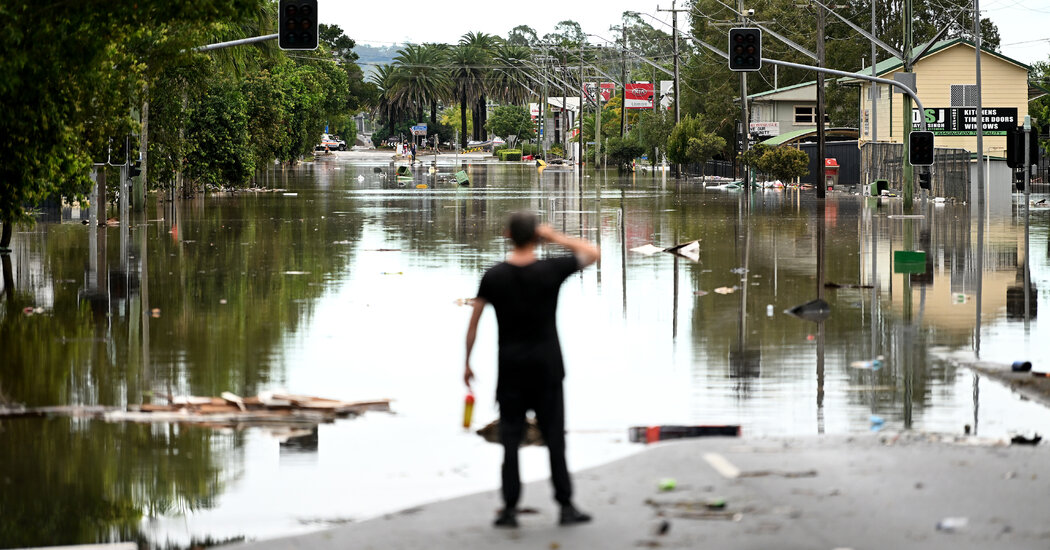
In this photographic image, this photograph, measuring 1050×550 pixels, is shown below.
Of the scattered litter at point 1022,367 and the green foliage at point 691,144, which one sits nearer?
the scattered litter at point 1022,367

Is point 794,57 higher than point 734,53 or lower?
higher

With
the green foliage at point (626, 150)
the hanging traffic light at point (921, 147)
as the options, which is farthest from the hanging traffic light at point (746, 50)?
the green foliage at point (626, 150)

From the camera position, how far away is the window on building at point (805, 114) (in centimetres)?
8806

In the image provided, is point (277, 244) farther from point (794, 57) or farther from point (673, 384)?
point (794, 57)

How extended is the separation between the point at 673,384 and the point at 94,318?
788cm

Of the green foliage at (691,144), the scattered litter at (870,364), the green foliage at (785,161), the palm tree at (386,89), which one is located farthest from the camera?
the palm tree at (386,89)

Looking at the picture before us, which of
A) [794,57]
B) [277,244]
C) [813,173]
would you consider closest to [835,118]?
[794,57]

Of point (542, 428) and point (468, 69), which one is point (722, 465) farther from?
point (468, 69)

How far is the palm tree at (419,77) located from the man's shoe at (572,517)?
5551 inches

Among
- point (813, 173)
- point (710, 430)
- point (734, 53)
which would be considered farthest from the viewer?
point (813, 173)

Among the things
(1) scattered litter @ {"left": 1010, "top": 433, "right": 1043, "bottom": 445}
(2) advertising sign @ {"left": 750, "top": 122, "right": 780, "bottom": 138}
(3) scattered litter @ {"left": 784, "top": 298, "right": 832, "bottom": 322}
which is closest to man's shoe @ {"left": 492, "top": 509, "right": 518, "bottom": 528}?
(1) scattered litter @ {"left": 1010, "top": 433, "right": 1043, "bottom": 445}

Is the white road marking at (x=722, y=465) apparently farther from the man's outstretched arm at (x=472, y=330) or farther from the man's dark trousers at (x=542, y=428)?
the man's outstretched arm at (x=472, y=330)

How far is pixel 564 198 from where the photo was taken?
5181 centimetres

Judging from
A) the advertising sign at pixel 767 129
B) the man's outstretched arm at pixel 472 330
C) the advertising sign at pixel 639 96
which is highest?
the advertising sign at pixel 639 96
